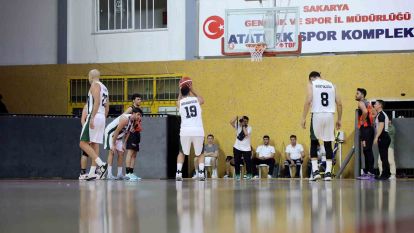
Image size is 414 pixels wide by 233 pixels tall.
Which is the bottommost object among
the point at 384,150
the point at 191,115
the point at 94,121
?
the point at 384,150

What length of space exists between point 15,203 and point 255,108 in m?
18.2

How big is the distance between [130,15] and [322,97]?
12626 mm

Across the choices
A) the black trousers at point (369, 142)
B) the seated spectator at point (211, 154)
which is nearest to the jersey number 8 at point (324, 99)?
the black trousers at point (369, 142)

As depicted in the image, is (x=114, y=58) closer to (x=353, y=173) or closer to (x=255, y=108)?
(x=255, y=108)

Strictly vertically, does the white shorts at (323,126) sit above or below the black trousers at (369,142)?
above

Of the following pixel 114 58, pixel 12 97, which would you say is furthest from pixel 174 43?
pixel 12 97

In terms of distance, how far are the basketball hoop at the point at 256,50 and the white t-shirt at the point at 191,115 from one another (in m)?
7.47

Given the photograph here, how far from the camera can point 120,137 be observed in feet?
63.8

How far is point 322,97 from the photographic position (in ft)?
51.2

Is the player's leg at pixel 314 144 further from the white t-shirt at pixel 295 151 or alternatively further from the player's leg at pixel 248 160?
the white t-shirt at pixel 295 151

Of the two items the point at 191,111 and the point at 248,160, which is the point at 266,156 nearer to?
the point at 248,160

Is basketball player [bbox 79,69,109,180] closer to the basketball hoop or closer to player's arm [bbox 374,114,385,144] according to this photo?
player's arm [bbox 374,114,385,144]

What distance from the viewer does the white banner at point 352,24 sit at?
958 inches

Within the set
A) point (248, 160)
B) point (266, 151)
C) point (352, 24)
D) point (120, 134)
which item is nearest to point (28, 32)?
point (266, 151)
